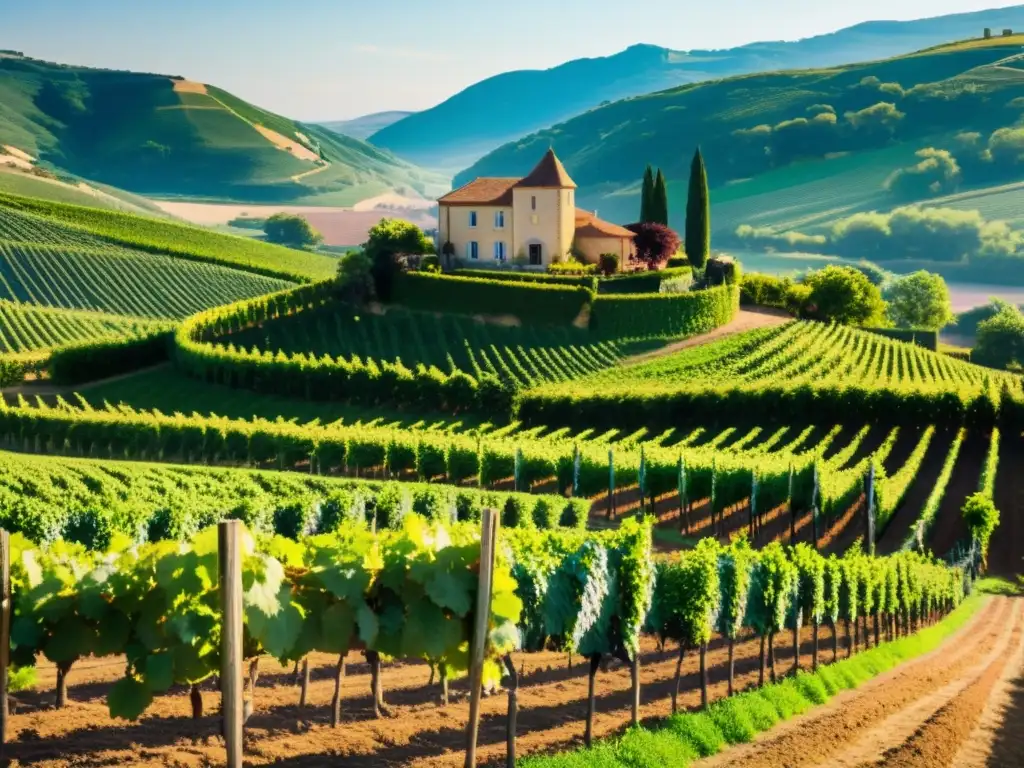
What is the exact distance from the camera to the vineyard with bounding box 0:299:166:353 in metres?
77.1

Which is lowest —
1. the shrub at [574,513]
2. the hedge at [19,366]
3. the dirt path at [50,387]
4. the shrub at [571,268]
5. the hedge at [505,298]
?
the shrub at [574,513]

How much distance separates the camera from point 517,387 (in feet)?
195

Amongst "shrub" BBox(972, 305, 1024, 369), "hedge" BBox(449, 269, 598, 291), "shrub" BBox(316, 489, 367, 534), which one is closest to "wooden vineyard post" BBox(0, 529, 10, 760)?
"shrub" BBox(316, 489, 367, 534)

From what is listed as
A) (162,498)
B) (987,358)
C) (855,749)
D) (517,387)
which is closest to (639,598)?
(855,749)

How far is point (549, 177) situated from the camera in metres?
77.2

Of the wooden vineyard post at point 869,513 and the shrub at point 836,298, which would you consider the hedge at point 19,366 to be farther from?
the shrub at point 836,298

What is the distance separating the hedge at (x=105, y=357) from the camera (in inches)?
2594

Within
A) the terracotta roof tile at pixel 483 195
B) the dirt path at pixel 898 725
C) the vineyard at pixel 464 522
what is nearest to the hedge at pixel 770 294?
the vineyard at pixel 464 522

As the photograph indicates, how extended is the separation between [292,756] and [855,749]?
23.7 ft

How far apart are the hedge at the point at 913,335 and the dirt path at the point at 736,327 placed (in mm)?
11958

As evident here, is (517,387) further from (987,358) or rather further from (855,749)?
(987,358)

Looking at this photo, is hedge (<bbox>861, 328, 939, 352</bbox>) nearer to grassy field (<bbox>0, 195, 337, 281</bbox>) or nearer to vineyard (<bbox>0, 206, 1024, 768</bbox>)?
vineyard (<bbox>0, 206, 1024, 768</bbox>)

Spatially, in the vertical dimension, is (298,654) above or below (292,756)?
above

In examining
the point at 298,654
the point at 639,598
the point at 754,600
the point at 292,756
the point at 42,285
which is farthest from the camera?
the point at 42,285
